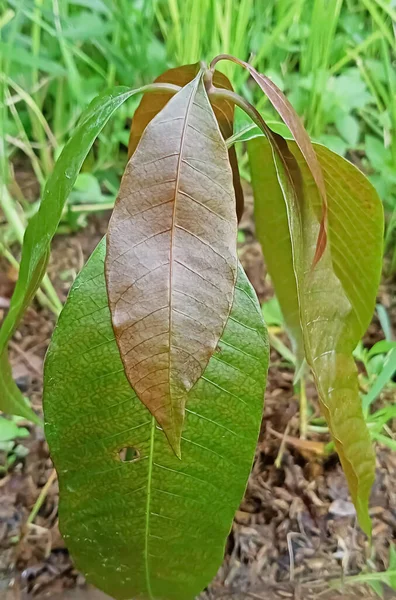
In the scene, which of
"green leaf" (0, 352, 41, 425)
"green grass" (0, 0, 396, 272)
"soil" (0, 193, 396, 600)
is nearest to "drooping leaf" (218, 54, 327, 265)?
"green leaf" (0, 352, 41, 425)

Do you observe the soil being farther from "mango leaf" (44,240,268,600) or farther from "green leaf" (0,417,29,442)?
"mango leaf" (44,240,268,600)

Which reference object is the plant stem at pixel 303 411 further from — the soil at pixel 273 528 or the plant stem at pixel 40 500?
the plant stem at pixel 40 500

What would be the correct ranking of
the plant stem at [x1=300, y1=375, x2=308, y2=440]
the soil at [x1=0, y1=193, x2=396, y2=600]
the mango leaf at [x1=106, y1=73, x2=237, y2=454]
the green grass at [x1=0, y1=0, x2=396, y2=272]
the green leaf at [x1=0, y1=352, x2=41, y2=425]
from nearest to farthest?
the mango leaf at [x1=106, y1=73, x2=237, y2=454]
the green leaf at [x1=0, y1=352, x2=41, y2=425]
the soil at [x1=0, y1=193, x2=396, y2=600]
the plant stem at [x1=300, y1=375, x2=308, y2=440]
the green grass at [x1=0, y1=0, x2=396, y2=272]


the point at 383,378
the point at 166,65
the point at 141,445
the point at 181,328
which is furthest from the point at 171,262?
the point at 166,65

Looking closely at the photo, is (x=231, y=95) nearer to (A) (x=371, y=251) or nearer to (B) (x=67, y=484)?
(A) (x=371, y=251)

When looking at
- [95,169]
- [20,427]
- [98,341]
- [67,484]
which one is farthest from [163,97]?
[95,169]

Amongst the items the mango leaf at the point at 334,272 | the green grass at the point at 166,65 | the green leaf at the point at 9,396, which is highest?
the green grass at the point at 166,65

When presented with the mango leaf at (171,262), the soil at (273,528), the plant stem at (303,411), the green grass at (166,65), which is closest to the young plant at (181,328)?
the mango leaf at (171,262)
